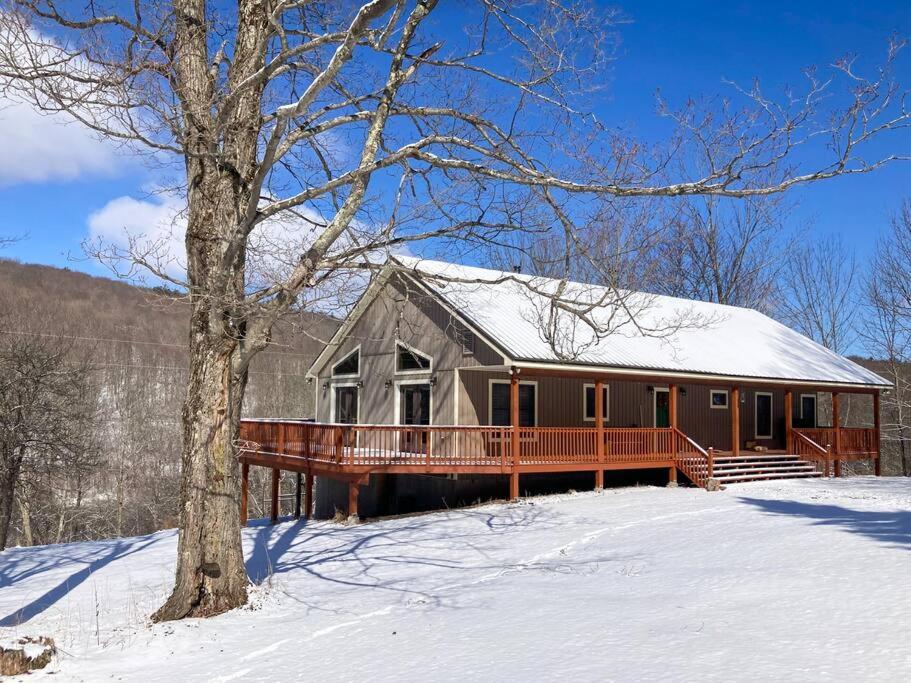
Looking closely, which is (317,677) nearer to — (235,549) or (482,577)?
(235,549)

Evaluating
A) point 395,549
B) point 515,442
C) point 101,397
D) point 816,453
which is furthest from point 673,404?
point 101,397

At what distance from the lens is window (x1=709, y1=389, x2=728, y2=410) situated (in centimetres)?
2491

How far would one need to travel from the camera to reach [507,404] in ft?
66.3

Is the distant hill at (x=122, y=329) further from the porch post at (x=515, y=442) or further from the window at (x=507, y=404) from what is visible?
the porch post at (x=515, y=442)

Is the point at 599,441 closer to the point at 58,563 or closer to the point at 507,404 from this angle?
the point at 507,404

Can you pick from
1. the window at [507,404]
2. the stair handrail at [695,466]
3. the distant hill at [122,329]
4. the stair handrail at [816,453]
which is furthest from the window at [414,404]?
the distant hill at [122,329]

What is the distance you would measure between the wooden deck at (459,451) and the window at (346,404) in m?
2.75

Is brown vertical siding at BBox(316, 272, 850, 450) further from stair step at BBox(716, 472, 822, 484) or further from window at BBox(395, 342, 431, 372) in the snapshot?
stair step at BBox(716, 472, 822, 484)

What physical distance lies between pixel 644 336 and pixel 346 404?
10094 mm

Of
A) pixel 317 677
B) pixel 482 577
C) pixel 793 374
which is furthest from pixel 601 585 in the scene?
pixel 793 374

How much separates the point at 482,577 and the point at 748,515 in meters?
6.48

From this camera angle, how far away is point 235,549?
8922mm

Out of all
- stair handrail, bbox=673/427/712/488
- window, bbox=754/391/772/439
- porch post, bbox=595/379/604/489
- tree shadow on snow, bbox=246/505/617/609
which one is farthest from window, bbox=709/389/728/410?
tree shadow on snow, bbox=246/505/617/609

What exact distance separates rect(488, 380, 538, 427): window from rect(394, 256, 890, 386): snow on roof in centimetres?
167
